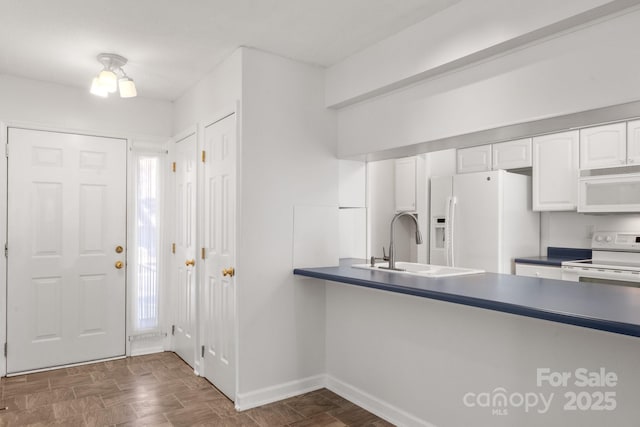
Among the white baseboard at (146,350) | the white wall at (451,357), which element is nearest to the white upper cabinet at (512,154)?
the white wall at (451,357)

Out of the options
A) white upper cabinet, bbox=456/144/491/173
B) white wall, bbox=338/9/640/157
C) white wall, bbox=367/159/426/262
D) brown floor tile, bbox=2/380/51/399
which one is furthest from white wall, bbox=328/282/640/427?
white upper cabinet, bbox=456/144/491/173

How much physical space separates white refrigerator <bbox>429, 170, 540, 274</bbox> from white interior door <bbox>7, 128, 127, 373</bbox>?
3.19 meters

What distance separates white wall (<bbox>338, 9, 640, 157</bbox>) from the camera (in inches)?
68.9

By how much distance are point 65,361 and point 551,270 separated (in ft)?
14.3

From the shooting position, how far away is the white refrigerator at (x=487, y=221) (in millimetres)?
3859

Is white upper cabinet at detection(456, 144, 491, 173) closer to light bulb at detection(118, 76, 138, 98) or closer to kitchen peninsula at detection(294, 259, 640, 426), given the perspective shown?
kitchen peninsula at detection(294, 259, 640, 426)

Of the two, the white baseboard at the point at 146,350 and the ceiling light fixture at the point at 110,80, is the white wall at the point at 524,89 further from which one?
the white baseboard at the point at 146,350

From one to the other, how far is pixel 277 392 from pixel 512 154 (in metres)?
3.20

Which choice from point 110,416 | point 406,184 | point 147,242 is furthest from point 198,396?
point 406,184

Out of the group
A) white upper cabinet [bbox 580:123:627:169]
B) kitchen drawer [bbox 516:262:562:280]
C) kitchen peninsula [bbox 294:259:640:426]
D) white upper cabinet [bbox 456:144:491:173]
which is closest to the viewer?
kitchen peninsula [bbox 294:259:640:426]

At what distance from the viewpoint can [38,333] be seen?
348cm

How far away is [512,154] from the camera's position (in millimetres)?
4195

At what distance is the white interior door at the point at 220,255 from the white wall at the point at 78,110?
3.25 ft

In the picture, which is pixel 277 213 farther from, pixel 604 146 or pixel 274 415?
pixel 604 146
